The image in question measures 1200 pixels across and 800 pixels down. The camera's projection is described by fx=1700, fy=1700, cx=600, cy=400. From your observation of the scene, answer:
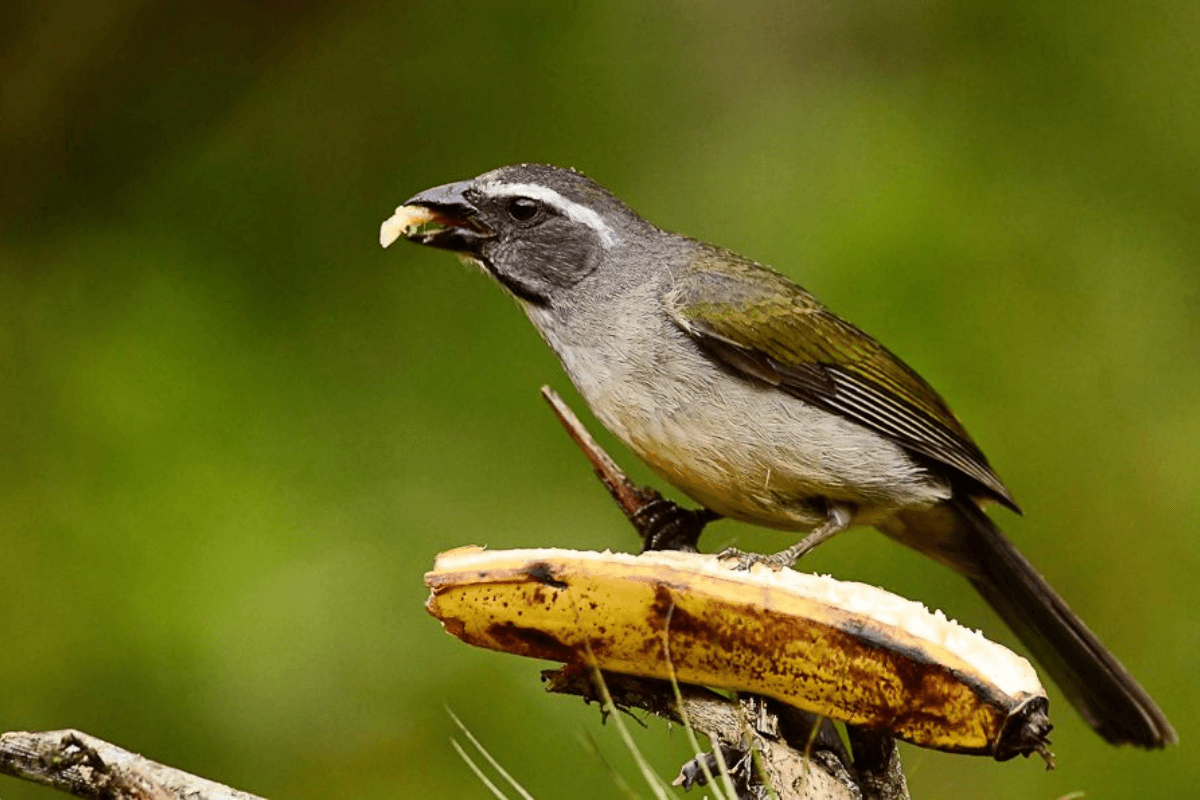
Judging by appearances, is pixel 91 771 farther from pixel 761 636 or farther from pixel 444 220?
pixel 444 220

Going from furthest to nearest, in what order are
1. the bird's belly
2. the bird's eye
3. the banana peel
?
the bird's eye < the bird's belly < the banana peel

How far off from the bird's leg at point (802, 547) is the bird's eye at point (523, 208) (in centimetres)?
98

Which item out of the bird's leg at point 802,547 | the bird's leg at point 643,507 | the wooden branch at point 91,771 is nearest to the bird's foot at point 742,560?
the bird's leg at point 802,547

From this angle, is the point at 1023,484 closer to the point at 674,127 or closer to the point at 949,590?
the point at 949,590

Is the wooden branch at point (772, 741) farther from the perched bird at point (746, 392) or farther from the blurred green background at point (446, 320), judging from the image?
the blurred green background at point (446, 320)

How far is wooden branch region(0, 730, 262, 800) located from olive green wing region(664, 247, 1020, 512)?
186 cm

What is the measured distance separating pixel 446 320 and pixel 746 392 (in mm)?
1685

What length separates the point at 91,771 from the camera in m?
2.32

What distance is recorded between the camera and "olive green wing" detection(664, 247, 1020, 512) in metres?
3.94

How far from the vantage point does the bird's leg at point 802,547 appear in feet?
11.2

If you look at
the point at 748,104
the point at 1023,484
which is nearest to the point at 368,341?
the point at 748,104

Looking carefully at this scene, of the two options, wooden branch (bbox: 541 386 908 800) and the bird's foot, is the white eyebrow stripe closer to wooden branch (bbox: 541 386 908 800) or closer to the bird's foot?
the bird's foot

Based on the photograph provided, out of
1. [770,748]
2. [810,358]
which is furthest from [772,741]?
[810,358]

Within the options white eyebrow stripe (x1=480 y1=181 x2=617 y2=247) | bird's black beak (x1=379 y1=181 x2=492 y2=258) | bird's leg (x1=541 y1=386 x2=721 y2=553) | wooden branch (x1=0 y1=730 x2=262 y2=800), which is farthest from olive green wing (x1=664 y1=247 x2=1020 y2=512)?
wooden branch (x1=0 y1=730 x2=262 y2=800)
